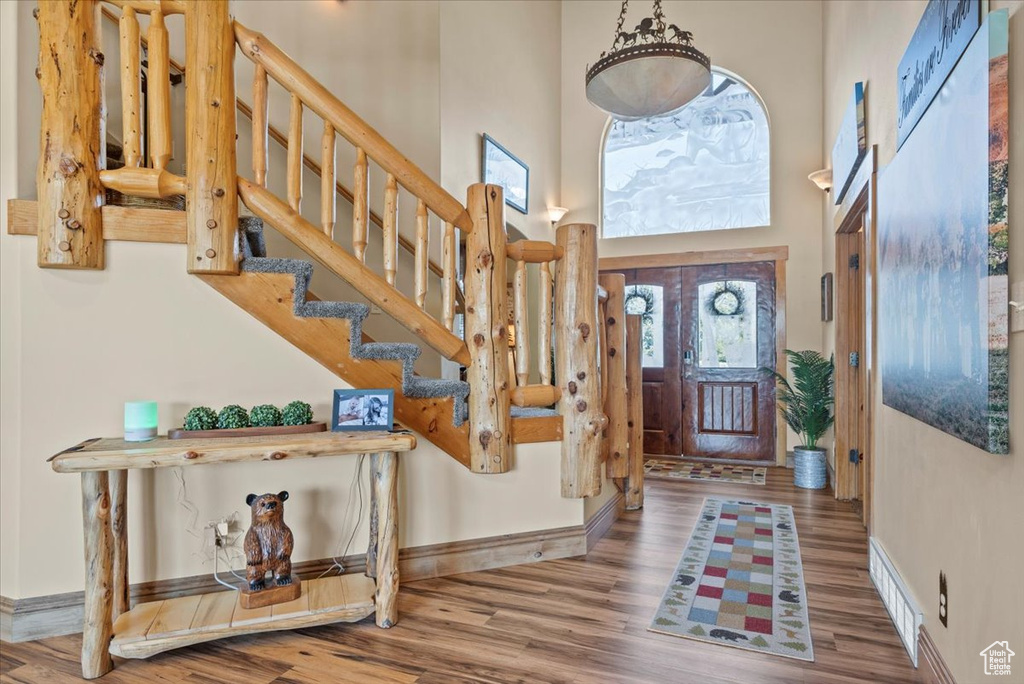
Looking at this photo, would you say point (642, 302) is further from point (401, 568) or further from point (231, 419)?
point (231, 419)

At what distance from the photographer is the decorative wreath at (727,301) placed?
5797 mm

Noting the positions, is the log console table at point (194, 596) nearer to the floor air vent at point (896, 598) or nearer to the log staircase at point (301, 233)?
the log staircase at point (301, 233)

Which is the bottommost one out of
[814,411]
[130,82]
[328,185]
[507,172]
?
[814,411]

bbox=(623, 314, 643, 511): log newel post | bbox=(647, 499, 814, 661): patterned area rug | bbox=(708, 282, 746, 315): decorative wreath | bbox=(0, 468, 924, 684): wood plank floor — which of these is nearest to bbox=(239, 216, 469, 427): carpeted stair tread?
bbox=(0, 468, 924, 684): wood plank floor

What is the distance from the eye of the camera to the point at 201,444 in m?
2.05

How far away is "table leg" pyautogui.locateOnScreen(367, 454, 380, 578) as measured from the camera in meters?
2.34

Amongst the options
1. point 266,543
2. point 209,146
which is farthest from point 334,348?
point 209,146

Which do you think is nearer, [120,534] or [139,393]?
[120,534]

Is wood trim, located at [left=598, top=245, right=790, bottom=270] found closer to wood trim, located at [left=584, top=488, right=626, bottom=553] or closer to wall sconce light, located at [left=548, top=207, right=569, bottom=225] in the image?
wall sconce light, located at [left=548, top=207, right=569, bottom=225]

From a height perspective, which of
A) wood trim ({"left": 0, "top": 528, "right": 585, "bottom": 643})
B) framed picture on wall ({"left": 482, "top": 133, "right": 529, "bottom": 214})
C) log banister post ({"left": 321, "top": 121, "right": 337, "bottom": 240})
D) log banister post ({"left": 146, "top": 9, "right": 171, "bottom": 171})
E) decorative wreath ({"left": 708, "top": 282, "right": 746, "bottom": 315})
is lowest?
wood trim ({"left": 0, "top": 528, "right": 585, "bottom": 643})

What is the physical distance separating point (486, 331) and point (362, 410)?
0.74 metres

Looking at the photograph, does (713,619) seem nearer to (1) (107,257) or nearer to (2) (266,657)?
(2) (266,657)

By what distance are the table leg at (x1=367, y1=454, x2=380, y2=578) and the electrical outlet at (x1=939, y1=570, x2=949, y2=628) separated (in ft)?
6.26

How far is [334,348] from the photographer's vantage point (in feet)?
8.63
